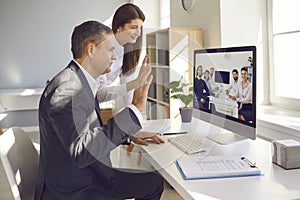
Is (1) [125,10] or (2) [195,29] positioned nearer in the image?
(1) [125,10]

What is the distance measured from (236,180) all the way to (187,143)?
0.52 metres

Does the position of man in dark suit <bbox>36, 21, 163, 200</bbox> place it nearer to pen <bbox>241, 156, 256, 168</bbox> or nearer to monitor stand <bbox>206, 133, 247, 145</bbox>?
pen <bbox>241, 156, 256, 168</bbox>

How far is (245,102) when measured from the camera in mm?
1564

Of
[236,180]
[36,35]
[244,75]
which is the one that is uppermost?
[36,35]

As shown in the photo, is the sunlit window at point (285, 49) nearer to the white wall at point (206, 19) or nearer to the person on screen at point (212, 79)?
the white wall at point (206, 19)

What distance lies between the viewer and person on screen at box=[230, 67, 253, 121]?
1.54 metres

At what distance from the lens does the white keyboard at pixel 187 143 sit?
Result: 160 cm

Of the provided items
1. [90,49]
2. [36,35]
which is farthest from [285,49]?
[36,35]

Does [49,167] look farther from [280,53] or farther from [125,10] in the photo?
[280,53]

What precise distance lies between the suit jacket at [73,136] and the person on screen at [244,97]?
1.85 ft

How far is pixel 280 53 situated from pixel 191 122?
3.18 feet

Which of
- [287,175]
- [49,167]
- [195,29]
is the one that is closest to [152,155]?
[49,167]

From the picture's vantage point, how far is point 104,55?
4.61ft

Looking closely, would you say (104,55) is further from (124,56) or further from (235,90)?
(235,90)
